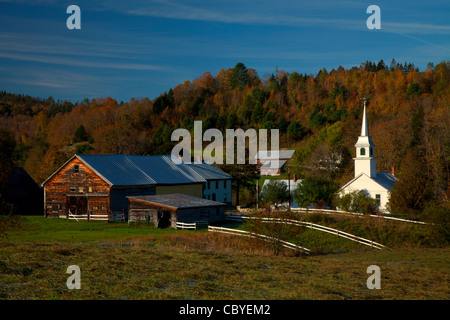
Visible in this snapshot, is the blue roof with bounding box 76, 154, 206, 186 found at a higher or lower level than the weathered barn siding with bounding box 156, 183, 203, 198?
higher

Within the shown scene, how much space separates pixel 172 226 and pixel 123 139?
173 ft

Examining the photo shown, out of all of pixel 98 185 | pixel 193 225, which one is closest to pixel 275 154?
pixel 98 185

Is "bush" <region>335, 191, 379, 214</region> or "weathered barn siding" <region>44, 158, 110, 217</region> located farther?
"bush" <region>335, 191, 379, 214</region>

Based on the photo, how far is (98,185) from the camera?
165ft

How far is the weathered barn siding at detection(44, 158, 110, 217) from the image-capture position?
1971 inches

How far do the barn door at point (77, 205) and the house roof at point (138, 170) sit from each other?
3.33 meters

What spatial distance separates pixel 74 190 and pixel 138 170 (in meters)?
7.30

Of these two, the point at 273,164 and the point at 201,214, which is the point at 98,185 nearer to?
the point at 201,214

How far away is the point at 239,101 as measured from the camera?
16000 centimetres

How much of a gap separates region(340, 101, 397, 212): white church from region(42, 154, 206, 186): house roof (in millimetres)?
18274

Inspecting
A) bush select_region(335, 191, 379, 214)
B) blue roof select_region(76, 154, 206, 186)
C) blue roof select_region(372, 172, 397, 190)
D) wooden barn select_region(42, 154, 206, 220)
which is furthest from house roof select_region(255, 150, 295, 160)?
bush select_region(335, 191, 379, 214)

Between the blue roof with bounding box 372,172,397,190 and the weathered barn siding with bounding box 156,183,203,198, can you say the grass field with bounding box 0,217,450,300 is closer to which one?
the weathered barn siding with bounding box 156,183,203,198
